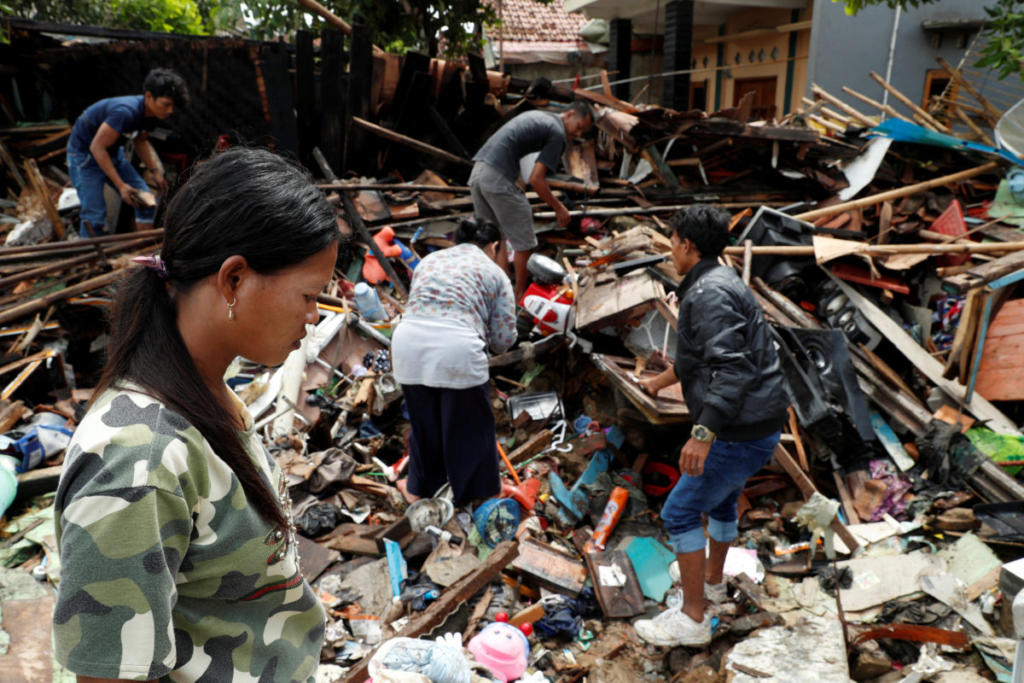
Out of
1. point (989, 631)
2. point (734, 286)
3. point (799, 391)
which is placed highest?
point (734, 286)

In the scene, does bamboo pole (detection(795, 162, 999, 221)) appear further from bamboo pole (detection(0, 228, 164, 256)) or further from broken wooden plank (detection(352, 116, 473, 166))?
bamboo pole (detection(0, 228, 164, 256))

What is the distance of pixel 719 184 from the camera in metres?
7.91

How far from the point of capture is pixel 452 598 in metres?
3.42

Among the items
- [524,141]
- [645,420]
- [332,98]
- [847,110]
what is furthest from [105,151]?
[847,110]

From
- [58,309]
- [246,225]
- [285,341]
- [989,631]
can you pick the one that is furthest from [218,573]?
[58,309]

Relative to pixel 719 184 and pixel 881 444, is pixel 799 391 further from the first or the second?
pixel 719 184

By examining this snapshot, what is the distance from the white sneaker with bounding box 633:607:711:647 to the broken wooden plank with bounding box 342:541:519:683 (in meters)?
0.85

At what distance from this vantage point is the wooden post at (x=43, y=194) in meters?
7.04

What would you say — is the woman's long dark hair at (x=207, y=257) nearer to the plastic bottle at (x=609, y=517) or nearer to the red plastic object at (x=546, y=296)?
the plastic bottle at (x=609, y=517)

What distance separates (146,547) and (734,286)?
293cm

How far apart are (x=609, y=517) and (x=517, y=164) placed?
3212 mm

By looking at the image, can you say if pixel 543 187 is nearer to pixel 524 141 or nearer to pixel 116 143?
pixel 524 141

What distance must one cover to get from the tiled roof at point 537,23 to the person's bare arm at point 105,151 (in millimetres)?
12135

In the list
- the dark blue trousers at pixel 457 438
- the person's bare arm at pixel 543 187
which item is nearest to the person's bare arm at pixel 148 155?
the person's bare arm at pixel 543 187
